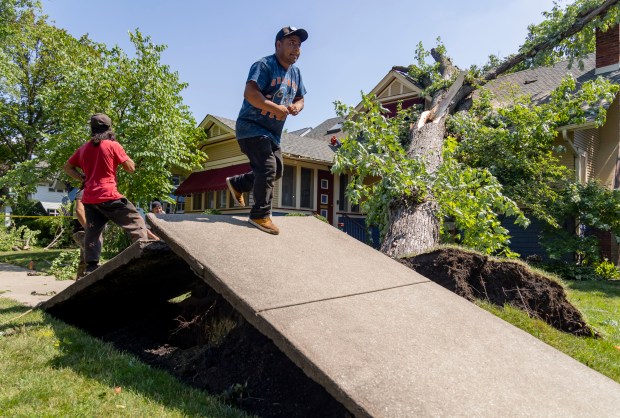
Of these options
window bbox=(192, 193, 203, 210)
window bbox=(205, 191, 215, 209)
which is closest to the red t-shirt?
window bbox=(205, 191, 215, 209)

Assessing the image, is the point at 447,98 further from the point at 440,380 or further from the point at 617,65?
the point at 617,65

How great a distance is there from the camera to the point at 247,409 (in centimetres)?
242

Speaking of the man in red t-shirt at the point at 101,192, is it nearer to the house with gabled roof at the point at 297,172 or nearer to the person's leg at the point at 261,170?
the person's leg at the point at 261,170

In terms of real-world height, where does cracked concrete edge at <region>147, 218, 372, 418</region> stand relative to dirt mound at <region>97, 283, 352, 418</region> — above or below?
above

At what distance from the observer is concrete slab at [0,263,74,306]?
545cm

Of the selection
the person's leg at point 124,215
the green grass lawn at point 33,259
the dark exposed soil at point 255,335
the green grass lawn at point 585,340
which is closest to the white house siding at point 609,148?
the green grass lawn at point 585,340

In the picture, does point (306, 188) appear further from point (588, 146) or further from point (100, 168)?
point (100, 168)

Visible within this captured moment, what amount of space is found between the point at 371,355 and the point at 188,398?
3.62ft

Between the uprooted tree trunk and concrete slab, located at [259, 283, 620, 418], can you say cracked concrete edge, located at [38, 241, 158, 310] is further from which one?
the uprooted tree trunk

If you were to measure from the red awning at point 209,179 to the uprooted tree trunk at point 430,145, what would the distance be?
9.48 meters

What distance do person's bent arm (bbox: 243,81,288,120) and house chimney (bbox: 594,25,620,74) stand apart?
51.4 feet

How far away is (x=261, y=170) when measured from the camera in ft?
11.9

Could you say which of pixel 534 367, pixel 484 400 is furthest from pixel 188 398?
pixel 534 367

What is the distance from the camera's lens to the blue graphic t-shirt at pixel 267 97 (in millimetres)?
3517
